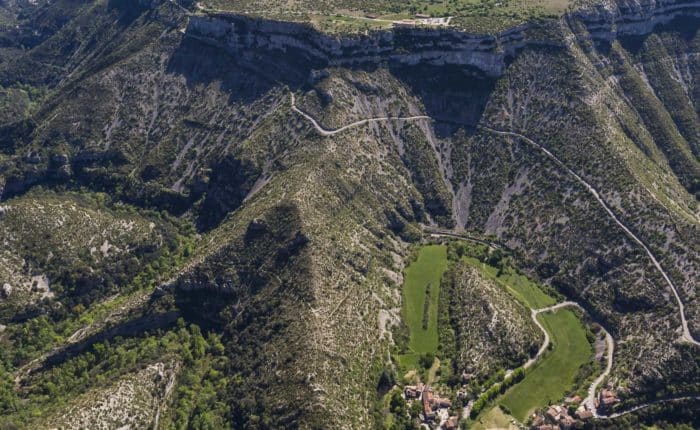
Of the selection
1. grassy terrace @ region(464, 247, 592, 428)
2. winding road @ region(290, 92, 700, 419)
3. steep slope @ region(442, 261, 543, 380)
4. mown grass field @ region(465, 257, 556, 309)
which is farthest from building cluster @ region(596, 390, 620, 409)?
mown grass field @ region(465, 257, 556, 309)

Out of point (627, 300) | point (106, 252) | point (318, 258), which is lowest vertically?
point (106, 252)

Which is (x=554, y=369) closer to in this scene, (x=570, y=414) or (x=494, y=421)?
(x=570, y=414)

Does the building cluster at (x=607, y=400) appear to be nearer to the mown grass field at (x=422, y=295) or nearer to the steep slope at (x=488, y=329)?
the steep slope at (x=488, y=329)

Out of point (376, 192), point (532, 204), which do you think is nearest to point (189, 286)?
point (376, 192)

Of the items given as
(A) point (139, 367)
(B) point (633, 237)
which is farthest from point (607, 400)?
(A) point (139, 367)

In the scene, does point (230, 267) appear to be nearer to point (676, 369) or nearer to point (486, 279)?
point (486, 279)

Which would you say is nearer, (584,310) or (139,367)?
(139,367)
